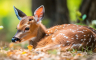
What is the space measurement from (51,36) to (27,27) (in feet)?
2.27

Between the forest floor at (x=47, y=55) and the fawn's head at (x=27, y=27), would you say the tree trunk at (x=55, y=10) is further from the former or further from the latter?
the forest floor at (x=47, y=55)

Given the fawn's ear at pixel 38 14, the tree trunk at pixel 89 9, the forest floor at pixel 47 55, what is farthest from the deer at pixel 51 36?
the tree trunk at pixel 89 9

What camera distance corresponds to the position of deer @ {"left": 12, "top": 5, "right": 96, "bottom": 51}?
3.80m

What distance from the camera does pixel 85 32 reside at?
3.94m

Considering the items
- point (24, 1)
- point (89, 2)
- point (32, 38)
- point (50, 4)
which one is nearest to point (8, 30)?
point (24, 1)

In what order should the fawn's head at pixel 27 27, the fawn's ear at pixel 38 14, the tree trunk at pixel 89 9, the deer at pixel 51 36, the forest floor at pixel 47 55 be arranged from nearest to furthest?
the forest floor at pixel 47 55
the deer at pixel 51 36
the fawn's head at pixel 27 27
the fawn's ear at pixel 38 14
the tree trunk at pixel 89 9

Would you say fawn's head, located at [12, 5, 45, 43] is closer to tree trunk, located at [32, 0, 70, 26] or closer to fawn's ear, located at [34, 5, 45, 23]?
fawn's ear, located at [34, 5, 45, 23]

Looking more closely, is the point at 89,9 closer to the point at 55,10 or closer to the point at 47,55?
the point at 55,10

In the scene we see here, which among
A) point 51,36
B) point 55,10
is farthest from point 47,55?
point 55,10

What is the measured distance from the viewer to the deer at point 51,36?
3.80m

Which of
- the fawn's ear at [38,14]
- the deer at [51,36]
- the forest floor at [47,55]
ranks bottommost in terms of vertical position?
the forest floor at [47,55]

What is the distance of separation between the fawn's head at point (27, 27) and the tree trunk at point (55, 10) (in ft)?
12.0

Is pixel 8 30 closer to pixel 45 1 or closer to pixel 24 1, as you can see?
pixel 24 1

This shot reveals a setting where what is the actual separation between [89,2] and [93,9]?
41 cm
